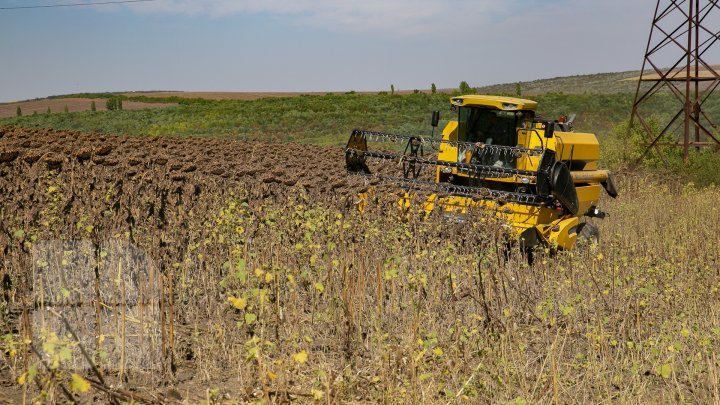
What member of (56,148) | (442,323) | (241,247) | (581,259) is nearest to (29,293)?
(241,247)

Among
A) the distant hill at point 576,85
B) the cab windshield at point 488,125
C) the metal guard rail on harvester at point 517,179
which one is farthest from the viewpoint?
the distant hill at point 576,85

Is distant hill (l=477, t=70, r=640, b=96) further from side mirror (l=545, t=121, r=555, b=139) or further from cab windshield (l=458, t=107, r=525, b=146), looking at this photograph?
side mirror (l=545, t=121, r=555, b=139)

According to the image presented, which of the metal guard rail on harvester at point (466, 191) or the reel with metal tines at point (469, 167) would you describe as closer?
the metal guard rail on harvester at point (466, 191)

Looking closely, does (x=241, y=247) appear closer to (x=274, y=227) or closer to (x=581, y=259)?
(x=274, y=227)

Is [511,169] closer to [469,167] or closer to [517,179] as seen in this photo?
[517,179]

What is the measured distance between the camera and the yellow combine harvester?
33.2 ft

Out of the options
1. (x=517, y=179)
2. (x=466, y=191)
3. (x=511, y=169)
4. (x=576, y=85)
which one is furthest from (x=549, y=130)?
(x=576, y=85)

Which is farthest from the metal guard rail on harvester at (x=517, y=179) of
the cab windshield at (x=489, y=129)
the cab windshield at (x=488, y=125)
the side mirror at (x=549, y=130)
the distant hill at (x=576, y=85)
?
the distant hill at (x=576, y=85)

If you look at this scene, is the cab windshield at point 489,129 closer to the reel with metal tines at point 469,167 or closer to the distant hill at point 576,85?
the reel with metal tines at point 469,167

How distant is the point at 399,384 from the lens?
4.73 m

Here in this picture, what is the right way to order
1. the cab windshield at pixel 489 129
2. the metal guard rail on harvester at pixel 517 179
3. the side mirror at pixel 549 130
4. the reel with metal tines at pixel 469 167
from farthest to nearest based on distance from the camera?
1. the cab windshield at pixel 489 129
2. the side mirror at pixel 549 130
3. the reel with metal tines at pixel 469 167
4. the metal guard rail on harvester at pixel 517 179

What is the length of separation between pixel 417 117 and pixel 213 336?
1655 inches

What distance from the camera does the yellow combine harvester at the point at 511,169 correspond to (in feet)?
33.2

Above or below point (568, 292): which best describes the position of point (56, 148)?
above
